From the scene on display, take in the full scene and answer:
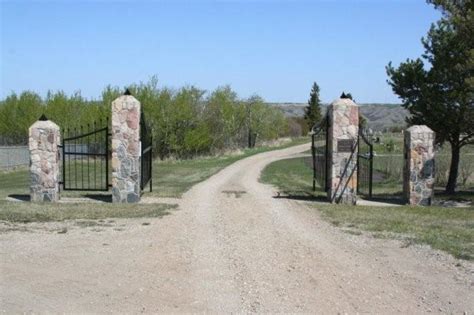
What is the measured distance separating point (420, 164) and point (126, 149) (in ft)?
24.8

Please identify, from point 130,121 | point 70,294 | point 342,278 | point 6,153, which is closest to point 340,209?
point 130,121

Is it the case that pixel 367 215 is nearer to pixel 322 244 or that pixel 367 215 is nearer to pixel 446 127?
pixel 322 244

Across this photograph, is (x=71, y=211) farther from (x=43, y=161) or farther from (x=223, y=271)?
(x=223, y=271)

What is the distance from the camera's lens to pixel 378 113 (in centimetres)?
12500

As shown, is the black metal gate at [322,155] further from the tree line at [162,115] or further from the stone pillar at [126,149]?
the tree line at [162,115]

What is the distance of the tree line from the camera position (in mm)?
36219

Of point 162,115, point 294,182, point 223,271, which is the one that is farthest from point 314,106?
point 223,271

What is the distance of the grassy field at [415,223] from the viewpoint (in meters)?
9.64

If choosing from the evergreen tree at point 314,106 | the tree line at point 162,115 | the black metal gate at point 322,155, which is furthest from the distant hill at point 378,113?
the black metal gate at point 322,155

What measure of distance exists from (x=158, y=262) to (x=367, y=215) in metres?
6.29

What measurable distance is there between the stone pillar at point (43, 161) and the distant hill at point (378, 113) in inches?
3570

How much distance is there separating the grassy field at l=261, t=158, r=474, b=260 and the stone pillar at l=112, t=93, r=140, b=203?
4.64 m

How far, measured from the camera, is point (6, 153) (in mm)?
30094

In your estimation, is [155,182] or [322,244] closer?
[322,244]
